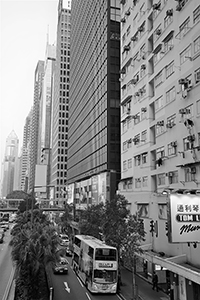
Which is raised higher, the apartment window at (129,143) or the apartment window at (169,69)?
the apartment window at (169,69)

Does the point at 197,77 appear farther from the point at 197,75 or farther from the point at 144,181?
the point at 144,181

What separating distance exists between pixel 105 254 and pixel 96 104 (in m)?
46.9

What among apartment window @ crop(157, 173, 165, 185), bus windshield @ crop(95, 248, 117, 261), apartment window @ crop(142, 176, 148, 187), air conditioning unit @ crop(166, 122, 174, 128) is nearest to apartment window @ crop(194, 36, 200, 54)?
air conditioning unit @ crop(166, 122, 174, 128)

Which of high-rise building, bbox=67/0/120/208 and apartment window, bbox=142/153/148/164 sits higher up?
high-rise building, bbox=67/0/120/208

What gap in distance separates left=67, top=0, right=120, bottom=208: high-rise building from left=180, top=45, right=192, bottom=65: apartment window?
1186 inches

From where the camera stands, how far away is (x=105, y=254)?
2750 cm

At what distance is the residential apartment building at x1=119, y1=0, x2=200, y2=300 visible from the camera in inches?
1043

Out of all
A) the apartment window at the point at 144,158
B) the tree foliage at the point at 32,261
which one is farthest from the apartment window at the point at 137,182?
the tree foliage at the point at 32,261

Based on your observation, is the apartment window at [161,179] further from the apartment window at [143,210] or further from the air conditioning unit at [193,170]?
the air conditioning unit at [193,170]

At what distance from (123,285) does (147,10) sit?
33.5 meters

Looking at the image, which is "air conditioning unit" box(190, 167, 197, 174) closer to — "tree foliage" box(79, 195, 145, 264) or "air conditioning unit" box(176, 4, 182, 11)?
"tree foliage" box(79, 195, 145, 264)

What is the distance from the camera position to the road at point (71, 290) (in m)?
27.1

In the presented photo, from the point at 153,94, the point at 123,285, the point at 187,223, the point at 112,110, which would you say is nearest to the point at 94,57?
the point at 112,110

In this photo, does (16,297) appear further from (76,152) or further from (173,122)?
Result: (76,152)
